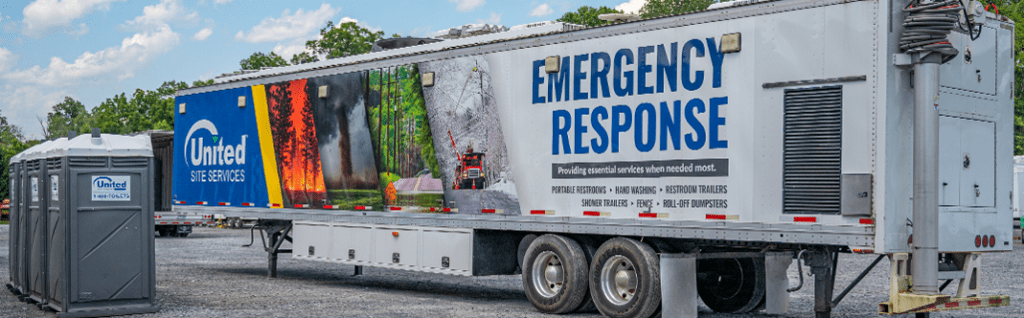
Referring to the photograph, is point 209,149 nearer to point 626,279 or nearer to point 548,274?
point 548,274

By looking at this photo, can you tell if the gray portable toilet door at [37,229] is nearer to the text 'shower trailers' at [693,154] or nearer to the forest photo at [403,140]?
the text 'shower trailers' at [693,154]

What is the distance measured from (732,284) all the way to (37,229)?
8.26 metres

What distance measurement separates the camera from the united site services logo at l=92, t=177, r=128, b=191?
37.4 feet

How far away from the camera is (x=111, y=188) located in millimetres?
11477

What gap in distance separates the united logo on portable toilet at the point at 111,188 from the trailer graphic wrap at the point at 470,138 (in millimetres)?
4016

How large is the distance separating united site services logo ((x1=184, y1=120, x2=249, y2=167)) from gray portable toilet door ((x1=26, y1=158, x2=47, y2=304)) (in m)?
5.15

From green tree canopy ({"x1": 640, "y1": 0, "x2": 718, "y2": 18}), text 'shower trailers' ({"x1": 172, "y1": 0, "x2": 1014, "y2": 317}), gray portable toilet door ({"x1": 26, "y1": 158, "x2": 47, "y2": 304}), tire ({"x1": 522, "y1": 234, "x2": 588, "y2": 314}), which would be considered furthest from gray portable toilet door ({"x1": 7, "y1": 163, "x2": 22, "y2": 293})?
green tree canopy ({"x1": 640, "y1": 0, "x2": 718, "y2": 18})

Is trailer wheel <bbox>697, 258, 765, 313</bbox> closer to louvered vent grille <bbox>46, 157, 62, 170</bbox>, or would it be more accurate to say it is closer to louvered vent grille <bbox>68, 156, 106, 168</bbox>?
louvered vent grille <bbox>68, 156, 106, 168</bbox>

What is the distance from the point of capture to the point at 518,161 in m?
12.7

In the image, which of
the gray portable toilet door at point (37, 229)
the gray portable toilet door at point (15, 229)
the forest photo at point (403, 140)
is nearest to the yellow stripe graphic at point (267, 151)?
the forest photo at point (403, 140)

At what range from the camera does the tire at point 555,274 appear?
11812 mm

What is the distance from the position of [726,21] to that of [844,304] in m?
4.78

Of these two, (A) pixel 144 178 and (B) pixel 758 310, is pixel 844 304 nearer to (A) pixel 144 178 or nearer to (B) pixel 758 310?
(B) pixel 758 310

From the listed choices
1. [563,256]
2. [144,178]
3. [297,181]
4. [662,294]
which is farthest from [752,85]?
[297,181]
